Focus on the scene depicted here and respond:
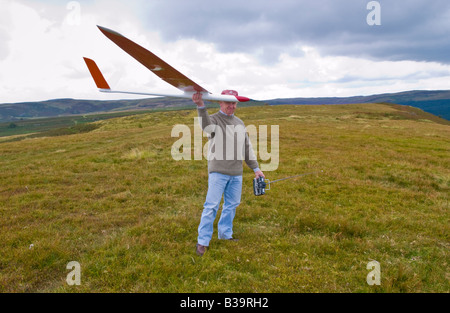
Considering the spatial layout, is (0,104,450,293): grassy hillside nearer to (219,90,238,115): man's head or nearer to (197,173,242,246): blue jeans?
(197,173,242,246): blue jeans

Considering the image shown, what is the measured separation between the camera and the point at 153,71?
5.44 m

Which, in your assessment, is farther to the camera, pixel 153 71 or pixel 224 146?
pixel 224 146

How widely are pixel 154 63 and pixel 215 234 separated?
14.1 feet

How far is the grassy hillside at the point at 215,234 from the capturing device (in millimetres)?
5043

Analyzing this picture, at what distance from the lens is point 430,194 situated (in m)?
10.6

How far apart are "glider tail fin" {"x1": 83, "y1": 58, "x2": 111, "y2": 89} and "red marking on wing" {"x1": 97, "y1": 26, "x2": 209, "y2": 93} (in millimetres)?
988

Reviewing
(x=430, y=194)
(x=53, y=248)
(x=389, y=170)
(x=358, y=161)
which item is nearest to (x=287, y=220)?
(x=53, y=248)

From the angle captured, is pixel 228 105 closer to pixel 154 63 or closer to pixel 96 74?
pixel 154 63

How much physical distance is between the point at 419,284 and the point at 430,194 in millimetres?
7317

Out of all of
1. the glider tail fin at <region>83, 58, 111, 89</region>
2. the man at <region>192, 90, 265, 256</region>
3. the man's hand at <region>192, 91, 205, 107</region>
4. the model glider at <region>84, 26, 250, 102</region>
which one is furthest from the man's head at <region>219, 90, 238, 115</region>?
the glider tail fin at <region>83, 58, 111, 89</region>

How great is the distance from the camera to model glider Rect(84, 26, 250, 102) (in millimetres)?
4957

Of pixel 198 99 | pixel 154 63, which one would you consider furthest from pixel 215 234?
pixel 154 63
